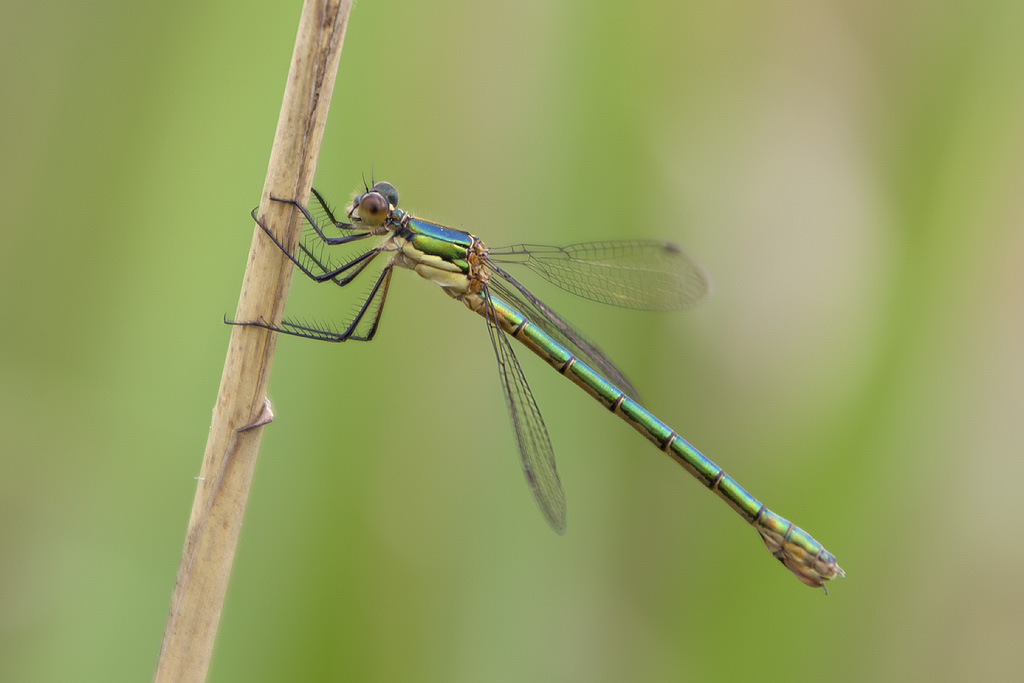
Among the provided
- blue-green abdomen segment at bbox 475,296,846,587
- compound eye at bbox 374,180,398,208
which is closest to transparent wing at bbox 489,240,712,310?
blue-green abdomen segment at bbox 475,296,846,587

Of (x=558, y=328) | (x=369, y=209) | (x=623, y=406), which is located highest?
(x=369, y=209)

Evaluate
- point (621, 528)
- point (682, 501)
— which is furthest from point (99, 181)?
point (682, 501)

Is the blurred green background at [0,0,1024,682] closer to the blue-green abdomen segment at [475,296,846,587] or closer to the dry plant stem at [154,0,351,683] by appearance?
the blue-green abdomen segment at [475,296,846,587]

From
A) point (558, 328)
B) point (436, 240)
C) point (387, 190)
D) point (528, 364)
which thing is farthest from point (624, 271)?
point (387, 190)

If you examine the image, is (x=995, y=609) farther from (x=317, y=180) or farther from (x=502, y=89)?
(x=317, y=180)

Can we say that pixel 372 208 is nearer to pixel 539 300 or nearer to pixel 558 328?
pixel 539 300

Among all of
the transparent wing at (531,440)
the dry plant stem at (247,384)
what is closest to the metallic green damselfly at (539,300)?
the transparent wing at (531,440)
